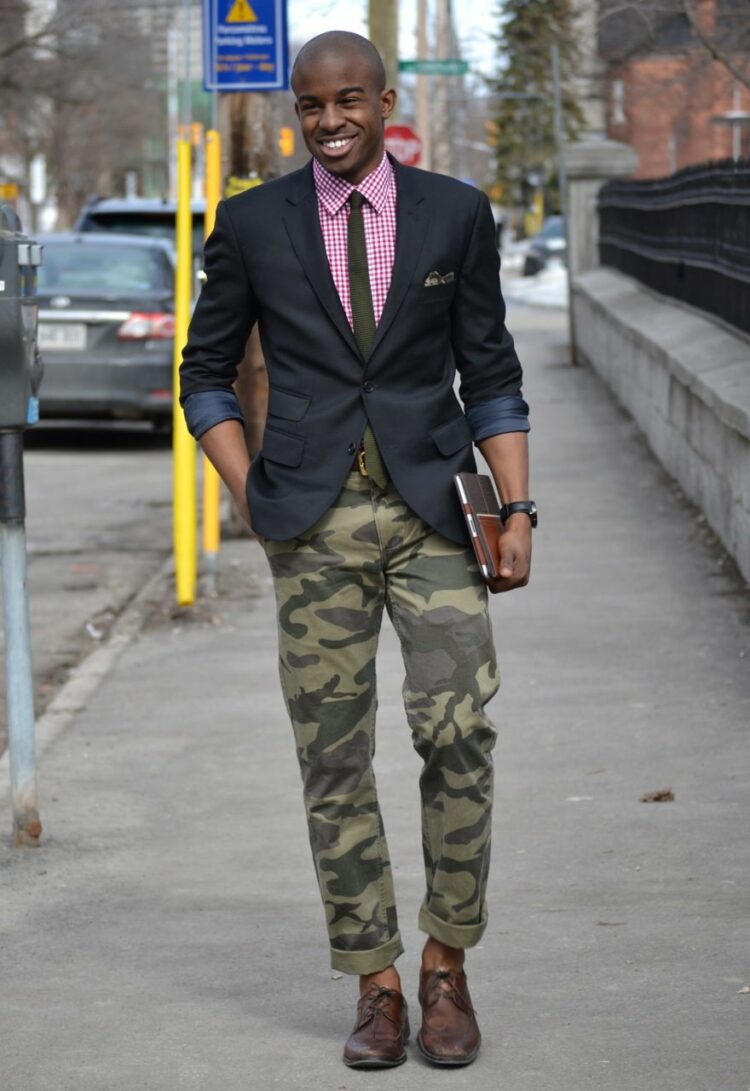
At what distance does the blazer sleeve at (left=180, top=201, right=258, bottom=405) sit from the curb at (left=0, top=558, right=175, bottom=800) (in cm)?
237

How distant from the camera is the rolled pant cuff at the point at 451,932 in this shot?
4023mm

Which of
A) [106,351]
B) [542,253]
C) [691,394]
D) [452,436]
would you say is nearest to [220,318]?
[452,436]

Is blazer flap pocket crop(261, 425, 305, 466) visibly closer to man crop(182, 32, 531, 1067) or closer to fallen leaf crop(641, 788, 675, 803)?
man crop(182, 32, 531, 1067)

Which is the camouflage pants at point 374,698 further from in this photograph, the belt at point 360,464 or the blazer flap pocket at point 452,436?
the blazer flap pocket at point 452,436

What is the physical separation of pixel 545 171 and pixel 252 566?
83.0 meters

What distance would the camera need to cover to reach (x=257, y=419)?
10141 mm

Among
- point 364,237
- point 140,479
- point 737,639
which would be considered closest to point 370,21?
point 140,479

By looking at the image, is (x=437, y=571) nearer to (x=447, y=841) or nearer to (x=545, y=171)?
(x=447, y=841)

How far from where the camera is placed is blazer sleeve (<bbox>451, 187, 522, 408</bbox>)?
394 cm

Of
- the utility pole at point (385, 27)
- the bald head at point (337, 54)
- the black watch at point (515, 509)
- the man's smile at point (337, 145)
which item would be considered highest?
the utility pole at point (385, 27)

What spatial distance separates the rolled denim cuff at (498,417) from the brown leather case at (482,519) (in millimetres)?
132

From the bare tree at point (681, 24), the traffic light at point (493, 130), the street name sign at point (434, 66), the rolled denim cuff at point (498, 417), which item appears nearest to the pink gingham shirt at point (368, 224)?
the rolled denim cuff at point (498, 417)

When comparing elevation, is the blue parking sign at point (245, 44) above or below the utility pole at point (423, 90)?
below

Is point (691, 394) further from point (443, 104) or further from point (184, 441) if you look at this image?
point (443, 104)
